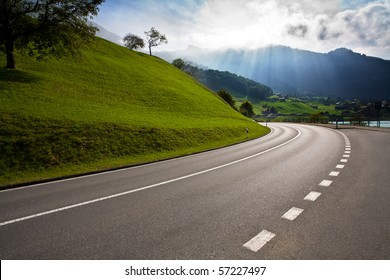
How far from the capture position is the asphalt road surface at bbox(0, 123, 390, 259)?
409 centimetres

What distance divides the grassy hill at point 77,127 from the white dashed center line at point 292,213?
31.3 feet

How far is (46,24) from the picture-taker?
25.7 m

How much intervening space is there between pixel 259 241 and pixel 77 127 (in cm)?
1559

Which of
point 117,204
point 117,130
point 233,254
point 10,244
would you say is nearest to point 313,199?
point 233,254

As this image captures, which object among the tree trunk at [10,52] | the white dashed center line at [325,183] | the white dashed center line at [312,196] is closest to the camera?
the white dashed center line at [312,196]

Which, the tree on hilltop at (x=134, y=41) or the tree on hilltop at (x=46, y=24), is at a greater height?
the tree on hilltop at (x=134, y=41)

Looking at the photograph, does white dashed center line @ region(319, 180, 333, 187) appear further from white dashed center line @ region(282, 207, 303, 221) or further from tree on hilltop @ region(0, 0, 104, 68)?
tree on hilltop @ region(0, 0, 104, 68)

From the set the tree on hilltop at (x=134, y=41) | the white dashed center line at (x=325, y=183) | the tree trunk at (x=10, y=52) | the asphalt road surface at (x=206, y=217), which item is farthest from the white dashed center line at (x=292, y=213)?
the tree on hilltop at (x=134, y=41)

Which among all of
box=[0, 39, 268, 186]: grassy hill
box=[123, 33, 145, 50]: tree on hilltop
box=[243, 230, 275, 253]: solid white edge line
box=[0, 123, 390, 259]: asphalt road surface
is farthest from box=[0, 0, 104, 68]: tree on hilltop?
box=[123, 33, 145, 50]: tree on hilltop

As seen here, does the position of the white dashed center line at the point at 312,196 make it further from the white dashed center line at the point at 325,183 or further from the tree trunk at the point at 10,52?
the tree trunk at the point at 10,52

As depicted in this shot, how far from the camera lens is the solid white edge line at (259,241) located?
4066 mm

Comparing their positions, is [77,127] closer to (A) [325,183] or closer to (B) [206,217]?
(B) [206,217]

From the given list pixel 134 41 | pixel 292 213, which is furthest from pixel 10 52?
pixel 134 41

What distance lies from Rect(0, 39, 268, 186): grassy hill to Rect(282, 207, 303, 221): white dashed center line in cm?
954
